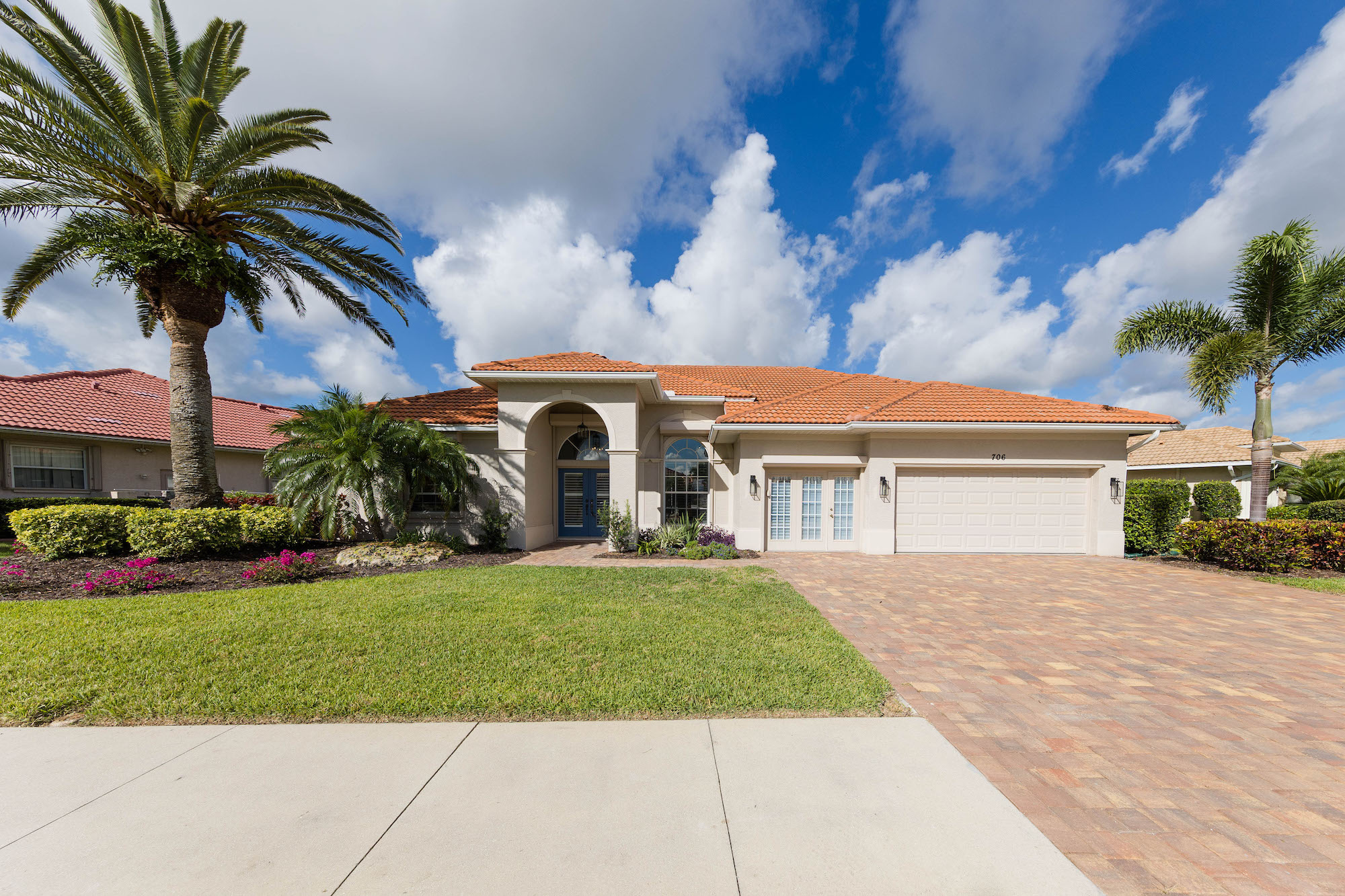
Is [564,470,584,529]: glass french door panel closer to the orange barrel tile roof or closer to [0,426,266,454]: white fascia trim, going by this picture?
the orange barrel tile roof

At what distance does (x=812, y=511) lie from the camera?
12953 mm

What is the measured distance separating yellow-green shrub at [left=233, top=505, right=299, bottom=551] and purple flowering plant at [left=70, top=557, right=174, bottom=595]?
6.26 feet

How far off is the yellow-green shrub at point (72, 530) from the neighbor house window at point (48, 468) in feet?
20.3

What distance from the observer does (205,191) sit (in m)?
9.70

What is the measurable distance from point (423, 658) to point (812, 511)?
10251mm

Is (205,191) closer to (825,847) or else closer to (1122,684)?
(825,847)

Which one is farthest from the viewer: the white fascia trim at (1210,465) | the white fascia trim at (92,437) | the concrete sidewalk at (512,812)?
the white fascia trim at (1210,465)

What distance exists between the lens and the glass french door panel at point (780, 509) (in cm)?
1296

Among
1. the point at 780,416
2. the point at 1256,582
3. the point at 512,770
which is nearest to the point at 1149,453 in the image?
the point at 1256,582

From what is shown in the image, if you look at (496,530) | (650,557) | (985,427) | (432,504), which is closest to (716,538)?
(650,557)

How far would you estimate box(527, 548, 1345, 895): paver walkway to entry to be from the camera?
2.70m

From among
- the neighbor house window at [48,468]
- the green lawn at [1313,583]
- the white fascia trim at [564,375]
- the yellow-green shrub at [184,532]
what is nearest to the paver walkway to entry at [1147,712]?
the green lawn at [1313,583]

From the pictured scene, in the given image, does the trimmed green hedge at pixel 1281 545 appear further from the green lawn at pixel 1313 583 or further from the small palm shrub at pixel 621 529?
the small palm shrub at pixel 621 529

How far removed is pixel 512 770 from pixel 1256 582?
14318 mm
